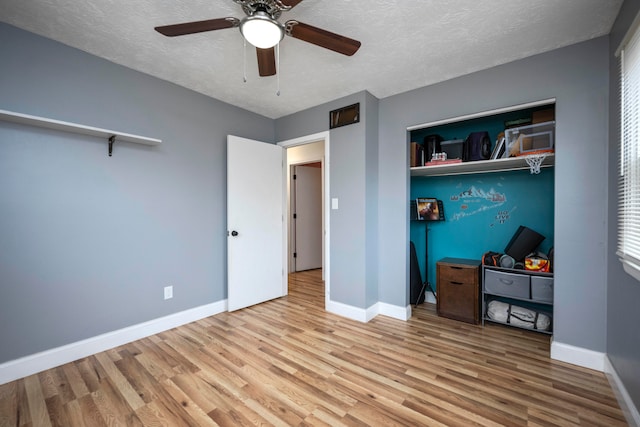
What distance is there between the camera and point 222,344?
242cm

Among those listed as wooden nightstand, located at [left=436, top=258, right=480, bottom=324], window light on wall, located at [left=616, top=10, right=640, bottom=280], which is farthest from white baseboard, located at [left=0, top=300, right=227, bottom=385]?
window light on wall, located at [left=616, top=10, right=640, bottom=280]

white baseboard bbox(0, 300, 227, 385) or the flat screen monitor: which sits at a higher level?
the flat screen monitor

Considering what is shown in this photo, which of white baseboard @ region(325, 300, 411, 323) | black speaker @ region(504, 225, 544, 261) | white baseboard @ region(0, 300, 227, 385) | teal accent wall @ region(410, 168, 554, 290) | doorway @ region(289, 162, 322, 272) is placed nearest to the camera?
white baseboard @ region(0, 300, 227, 385)

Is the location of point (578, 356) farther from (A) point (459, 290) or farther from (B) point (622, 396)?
(A) point (459, 290)

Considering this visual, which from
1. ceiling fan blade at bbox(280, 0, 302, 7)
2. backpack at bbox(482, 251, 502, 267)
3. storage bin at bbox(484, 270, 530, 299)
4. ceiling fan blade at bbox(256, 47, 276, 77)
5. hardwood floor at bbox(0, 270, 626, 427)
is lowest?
hardwood floor at bbox(0, 270, 626, 427)

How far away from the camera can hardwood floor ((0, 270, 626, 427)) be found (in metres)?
1.57

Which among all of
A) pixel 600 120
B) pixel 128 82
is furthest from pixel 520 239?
pixel 128 82

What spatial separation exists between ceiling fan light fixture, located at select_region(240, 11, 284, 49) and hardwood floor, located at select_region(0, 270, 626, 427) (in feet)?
7.21

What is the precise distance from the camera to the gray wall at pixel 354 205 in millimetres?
2934

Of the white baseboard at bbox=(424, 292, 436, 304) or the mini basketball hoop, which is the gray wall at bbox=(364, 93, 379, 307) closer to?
the white baseboard at bbox=(424, 292, 436, 304)

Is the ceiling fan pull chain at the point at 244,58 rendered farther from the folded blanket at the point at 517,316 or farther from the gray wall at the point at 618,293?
the folded blanket at the point at 517,316

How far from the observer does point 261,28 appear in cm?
148

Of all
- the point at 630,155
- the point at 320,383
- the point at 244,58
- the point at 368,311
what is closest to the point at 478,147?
the point at 630,155

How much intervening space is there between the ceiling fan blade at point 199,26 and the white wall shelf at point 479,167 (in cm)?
221
